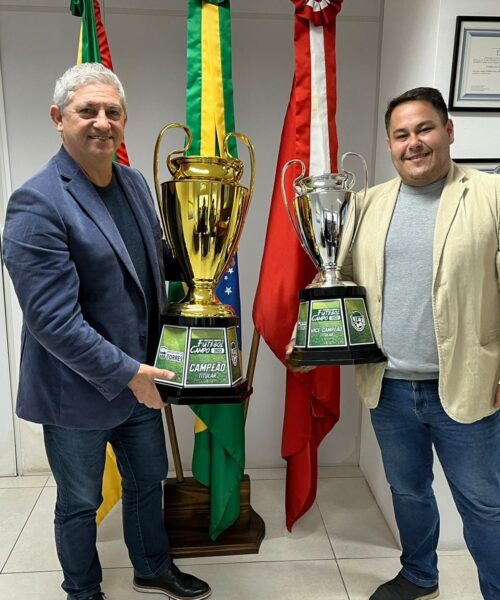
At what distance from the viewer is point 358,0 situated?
2.08 m

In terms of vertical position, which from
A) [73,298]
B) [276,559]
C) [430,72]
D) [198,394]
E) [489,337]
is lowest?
[276,559]

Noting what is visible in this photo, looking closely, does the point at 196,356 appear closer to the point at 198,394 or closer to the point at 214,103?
the point at 198,394

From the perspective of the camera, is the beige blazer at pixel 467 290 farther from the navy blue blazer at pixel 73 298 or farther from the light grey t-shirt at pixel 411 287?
the navy blue blazer at pixel 73 298

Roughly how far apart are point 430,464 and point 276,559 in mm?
704

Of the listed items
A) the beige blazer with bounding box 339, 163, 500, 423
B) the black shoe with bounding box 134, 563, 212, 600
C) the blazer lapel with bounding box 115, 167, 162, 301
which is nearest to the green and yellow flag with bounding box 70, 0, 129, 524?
the blazer lapel with bounding box 115, 167, 162, 301

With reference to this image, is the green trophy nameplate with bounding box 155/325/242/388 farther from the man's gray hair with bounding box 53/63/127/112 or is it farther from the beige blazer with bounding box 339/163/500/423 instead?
the man's gray hair with bounding box 53/63/127/112

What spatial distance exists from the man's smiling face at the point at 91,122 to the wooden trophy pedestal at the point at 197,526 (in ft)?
4.03

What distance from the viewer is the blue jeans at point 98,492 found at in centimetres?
133

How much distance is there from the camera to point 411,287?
1289 millimetres

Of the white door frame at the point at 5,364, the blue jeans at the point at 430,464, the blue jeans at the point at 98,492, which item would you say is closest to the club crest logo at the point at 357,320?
the blue jeans at the point at 430,464

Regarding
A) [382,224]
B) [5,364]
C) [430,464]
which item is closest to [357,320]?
[382,224]

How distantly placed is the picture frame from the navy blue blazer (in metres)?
1.02

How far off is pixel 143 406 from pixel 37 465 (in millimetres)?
1232

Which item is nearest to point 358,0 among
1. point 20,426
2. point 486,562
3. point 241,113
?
point 241,113
